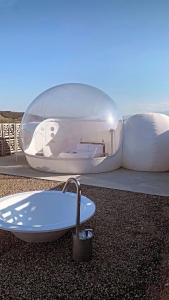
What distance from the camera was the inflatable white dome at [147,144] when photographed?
8008 mm

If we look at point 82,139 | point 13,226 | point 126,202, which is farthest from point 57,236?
point 82,139

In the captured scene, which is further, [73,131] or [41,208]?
[73,131]

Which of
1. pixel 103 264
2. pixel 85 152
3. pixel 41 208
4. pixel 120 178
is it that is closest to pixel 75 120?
pixel 85 152

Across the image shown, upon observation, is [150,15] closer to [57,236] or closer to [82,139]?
[82,139]

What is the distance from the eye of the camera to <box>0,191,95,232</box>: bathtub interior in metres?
4.03

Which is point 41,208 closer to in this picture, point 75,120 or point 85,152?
A: point 85,152

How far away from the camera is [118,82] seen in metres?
11.5

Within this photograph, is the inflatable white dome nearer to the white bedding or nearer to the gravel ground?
the white bedding

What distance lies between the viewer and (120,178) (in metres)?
7.24

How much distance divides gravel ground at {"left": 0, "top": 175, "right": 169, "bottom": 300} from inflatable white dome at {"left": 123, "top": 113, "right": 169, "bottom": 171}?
336 cm

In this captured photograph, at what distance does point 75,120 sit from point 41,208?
5.35 meters

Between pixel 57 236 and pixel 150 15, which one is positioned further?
pixel 150 15

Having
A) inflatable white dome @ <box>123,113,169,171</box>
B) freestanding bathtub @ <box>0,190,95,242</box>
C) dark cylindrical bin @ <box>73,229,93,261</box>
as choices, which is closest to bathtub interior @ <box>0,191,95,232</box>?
freestanding bathtub @ <box>0,190,95,242</box>

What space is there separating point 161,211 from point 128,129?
388cm
